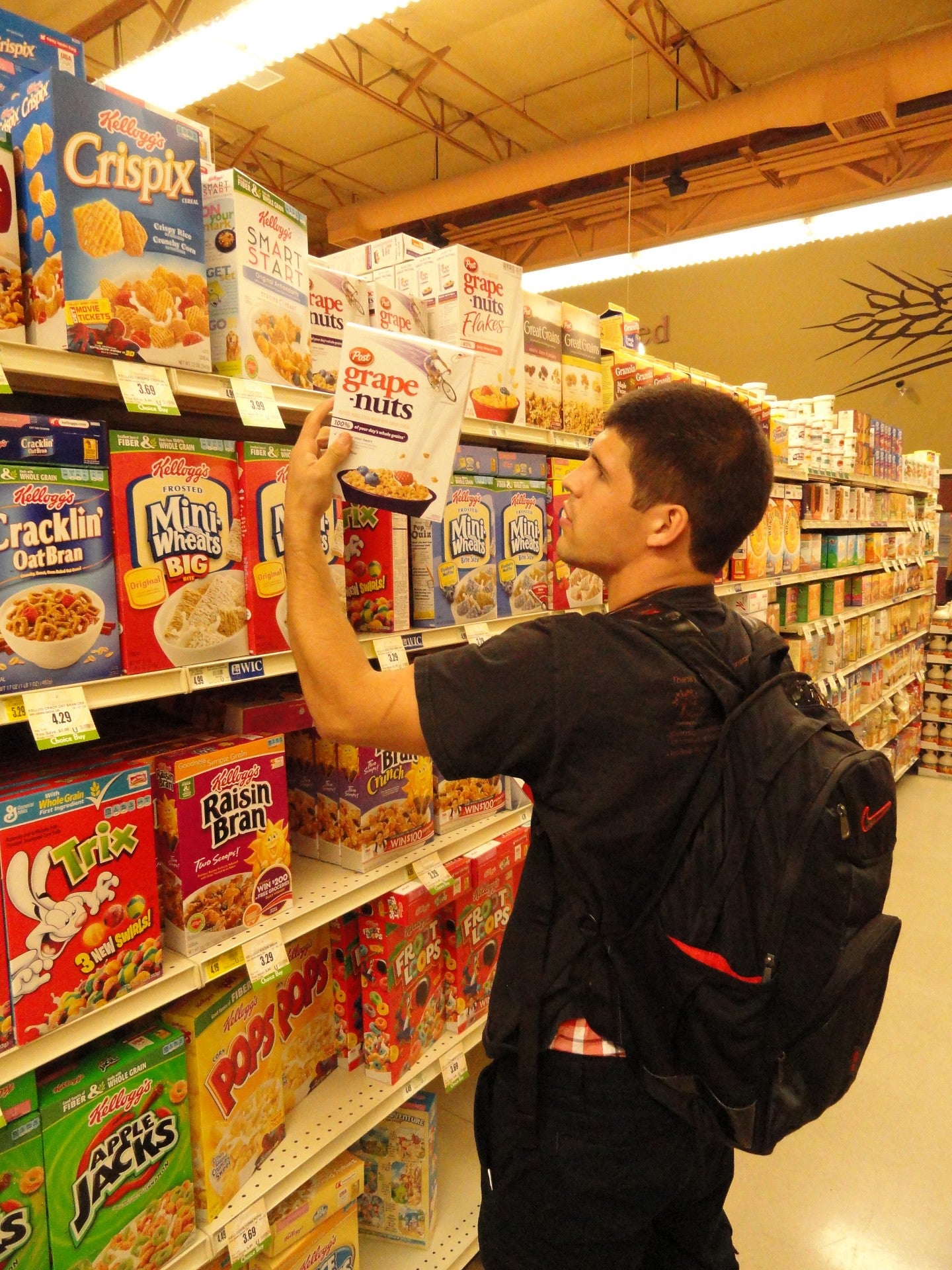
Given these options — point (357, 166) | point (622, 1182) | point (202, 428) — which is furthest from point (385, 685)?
point (357, 166)

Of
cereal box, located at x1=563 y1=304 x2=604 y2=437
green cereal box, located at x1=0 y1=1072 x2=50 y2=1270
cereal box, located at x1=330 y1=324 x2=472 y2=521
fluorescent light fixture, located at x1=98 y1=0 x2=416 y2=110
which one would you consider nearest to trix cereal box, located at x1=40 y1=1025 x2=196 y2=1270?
green cereal box, located at x1=0 y1=1072 x2=50 y2=1270

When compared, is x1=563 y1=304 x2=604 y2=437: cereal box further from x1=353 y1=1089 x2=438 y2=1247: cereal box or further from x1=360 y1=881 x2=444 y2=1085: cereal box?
x1=353 y1=1089 x2=438 y2=1247: cereal box

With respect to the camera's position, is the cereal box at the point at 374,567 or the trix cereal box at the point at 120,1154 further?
the cereal box at the point at 374,567

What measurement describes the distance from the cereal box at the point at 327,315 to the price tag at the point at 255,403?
0.22 meters

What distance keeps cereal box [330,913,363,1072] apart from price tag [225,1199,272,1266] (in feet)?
1.28

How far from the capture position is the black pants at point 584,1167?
1280mm

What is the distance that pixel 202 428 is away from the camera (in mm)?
1828

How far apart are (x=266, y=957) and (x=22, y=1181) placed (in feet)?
1.50

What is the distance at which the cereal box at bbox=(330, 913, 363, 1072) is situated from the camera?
6.06 feet

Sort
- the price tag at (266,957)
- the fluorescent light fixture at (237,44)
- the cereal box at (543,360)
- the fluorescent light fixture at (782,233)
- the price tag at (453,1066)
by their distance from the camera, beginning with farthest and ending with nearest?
the fluorescent light fixture at (782,233), the fluorescent light fixture at (237,44), the cereal box at (543,360), the price tag at (453,1066), the price tag at (266,957)

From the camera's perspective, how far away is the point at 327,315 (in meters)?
1.68

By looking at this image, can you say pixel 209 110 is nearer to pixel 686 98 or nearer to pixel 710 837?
pixel 686 98

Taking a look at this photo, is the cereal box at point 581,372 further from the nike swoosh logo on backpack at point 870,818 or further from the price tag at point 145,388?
the nike swoosh logo on backpack at point 870,818

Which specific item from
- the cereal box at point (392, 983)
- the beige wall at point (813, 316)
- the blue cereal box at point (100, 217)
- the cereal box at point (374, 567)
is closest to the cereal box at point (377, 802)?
the cereal box at point (392, 983)
